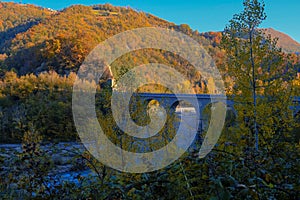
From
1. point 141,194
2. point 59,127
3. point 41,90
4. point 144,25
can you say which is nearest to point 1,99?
point 41,90

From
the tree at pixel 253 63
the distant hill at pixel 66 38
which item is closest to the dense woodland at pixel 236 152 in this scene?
the tree at pixel 253 63

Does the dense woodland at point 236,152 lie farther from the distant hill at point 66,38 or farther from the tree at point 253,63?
the distant hill at point 66,38

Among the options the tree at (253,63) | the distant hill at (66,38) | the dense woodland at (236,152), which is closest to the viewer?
the dense woodland at (236,152)

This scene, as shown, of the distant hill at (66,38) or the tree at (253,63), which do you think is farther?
the distant hill at (66,38)

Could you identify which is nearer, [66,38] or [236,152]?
[236,152]

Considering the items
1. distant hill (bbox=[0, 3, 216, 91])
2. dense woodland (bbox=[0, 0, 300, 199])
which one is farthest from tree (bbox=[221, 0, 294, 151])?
distant hill (bbox=[0, 3, 216, 91])

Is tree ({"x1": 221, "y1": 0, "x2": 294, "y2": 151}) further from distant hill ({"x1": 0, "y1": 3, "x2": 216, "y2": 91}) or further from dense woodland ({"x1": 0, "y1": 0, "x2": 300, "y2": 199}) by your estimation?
distant hill ({"x1": 0, "y1": 3, "x2": 216, "y2": 91})

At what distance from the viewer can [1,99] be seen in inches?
902

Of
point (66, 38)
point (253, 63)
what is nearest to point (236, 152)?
point (253, 63)

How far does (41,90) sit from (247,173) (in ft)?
82.7

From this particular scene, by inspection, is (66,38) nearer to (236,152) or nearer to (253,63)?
(253,63)

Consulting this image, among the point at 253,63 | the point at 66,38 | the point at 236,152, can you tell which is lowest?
the point at 236,152

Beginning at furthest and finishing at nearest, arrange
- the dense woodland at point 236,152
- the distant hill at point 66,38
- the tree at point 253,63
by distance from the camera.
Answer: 1. the distant hill at point 66,38
2. the tree at point 253,63
3. the dense woodland at point 236,152

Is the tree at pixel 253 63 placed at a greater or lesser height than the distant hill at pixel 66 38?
lesser
